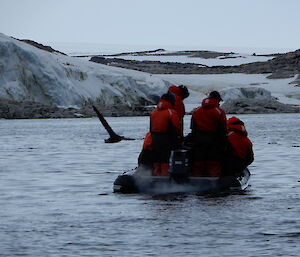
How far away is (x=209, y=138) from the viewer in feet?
50.8

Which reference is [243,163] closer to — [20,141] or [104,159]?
[104,159]

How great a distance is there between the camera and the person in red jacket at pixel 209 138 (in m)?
15.5

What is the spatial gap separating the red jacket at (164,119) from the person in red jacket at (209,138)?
31 centimetres

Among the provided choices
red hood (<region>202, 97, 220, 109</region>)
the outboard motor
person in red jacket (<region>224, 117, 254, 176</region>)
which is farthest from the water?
red hood (<region>202, 97, 220, 109</region>)

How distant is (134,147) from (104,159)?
6353 millimetres

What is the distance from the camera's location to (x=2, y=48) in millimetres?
63625

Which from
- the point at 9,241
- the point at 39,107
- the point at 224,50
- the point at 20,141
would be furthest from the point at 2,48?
→ the point at 224,50

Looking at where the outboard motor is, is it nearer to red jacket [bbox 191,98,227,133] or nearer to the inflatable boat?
the inflatable boat

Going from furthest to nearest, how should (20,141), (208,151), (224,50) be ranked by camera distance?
1. (224,50)
2. (20,141)
3. (208,151)

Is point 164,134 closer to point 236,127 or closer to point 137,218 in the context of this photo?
point 236,127

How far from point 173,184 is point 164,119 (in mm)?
1146

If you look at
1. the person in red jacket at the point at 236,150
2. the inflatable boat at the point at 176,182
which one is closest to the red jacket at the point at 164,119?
the inflatable boat at the point at 176,182

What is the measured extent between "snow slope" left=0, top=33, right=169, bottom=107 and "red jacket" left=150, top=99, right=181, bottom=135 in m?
48.2

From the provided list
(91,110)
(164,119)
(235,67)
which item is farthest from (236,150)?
(235,67)
